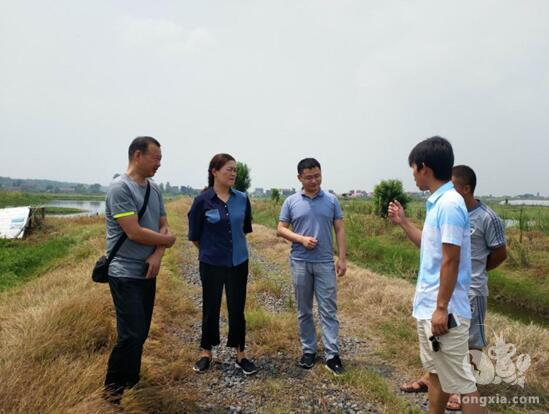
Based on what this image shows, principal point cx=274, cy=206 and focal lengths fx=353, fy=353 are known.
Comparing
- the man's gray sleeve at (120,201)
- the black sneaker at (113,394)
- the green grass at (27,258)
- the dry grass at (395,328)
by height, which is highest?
the man's gray sleeve at (120,201)

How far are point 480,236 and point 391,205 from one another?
2.82ft

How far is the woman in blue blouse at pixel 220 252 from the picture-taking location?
10.5 ft

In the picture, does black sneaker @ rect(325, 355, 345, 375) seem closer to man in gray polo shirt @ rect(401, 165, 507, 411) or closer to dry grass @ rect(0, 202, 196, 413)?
man in gray polo shirt @ rect(401, 165, 507, 411)

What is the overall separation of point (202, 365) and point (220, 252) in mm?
1082

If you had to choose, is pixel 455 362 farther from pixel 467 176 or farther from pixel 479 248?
pixel 467 176

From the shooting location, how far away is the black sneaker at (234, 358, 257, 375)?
3236 mm

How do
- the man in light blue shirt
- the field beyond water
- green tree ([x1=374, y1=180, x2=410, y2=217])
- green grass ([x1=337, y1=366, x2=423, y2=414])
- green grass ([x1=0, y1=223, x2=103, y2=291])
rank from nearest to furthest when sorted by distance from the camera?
the man in light blue shirt, the field beyond water, green grass ([x1=337, y1=366, x2=423, y2=414]), green grass ([x1=0, y1=223, x2=103, y2=291]), green tree ([x1=374, y1=180, x2=410, y2=217])

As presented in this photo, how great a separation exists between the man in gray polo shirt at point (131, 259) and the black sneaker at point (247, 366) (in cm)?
112

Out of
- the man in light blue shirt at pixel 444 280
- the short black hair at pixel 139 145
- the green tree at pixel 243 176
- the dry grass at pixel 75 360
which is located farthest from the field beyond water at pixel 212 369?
the green tree at pixel 243 176

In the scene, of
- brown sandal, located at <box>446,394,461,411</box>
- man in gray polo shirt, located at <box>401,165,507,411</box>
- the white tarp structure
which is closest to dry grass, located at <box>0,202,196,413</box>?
brown sandal, located at <box>446,394,461,411</box>

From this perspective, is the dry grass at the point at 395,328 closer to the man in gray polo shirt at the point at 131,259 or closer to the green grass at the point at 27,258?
the man in gray polo shirt at the point at 131,259

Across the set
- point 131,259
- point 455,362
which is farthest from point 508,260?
point 131,259

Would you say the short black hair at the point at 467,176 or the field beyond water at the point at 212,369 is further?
the short black hair at the point at 467,176

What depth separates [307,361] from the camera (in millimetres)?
3393
